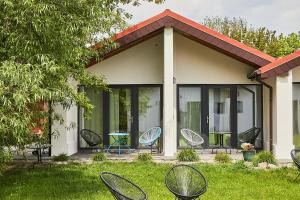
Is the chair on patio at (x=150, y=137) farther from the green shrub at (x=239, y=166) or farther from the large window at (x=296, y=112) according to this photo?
the large window at (x=296, y=112)

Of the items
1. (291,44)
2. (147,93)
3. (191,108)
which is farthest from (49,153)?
(291,44)

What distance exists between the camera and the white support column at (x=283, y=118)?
1403 cm

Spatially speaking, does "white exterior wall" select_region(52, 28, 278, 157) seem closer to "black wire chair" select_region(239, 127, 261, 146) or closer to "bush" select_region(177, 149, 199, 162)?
"black wire chair" select_region(239, 127, 261, 146)

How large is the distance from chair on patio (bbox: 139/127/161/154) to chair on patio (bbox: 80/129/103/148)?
60.2 inches

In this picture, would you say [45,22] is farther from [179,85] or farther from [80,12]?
[179,85]

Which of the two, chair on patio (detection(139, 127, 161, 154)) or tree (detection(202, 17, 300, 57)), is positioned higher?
tree (detection(202, 17, 300, 57))

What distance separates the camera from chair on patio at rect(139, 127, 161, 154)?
1528 cm

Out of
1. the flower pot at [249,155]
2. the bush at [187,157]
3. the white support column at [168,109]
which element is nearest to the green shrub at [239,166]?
the flower pot at [249,155]

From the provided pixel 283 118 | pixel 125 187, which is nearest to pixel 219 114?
pixel 283 118

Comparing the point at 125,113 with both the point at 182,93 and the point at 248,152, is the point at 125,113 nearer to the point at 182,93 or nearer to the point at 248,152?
the point at 182,93

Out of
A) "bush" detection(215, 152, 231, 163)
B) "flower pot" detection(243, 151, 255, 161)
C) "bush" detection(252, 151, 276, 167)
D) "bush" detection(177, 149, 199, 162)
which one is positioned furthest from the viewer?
"bush" detection(177, 149, 199, 162)

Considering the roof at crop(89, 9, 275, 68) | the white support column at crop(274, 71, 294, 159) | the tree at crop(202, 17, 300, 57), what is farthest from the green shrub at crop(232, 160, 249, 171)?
the tree at crop(202, 17, 300, 57)

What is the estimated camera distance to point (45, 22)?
837 centimetres

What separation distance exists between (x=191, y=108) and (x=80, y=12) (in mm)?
7813
